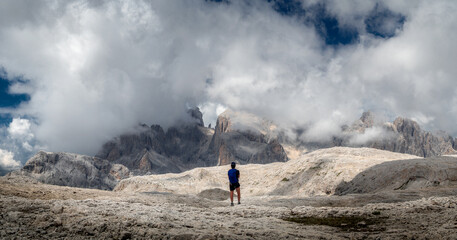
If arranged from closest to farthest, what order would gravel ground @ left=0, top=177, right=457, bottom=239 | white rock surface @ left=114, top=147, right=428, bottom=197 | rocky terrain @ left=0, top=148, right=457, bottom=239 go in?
1. gravel ground @ left=0, top=177, right=457, bottom=239
2. rocky terrain @ left=0, top=148, right=457, bottom=239
3. white rock surface @ left=114, top=147, right=428, bottom=197

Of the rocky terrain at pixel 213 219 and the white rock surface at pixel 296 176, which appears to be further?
the white rock surface at pixel 296 176

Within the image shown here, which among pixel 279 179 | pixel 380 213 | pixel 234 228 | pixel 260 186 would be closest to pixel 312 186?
pixel 279 179

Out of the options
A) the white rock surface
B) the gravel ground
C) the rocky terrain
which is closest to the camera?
the gravel ground

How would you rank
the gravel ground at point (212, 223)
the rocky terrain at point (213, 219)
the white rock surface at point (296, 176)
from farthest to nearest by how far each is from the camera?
the white rock surface at point (296, 176) → the rocky terrain at point (213, 219) → the gravel ground at point (212, 223)

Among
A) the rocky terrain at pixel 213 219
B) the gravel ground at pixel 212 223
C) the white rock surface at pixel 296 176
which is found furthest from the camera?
the white rock surface at pixel 296 176

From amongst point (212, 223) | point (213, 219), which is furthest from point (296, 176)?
point (212, 223)

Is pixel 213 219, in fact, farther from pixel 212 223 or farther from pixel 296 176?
pixel 296 176

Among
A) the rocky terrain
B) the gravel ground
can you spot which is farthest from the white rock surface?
the gravel ground

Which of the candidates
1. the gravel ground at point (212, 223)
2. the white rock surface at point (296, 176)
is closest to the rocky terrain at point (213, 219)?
the gravel ground at point (212, 223)

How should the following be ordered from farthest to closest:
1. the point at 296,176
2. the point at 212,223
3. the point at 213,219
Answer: the point at 296,176 < the point at 213,219 < the point at 212,223

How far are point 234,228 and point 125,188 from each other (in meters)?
72.2

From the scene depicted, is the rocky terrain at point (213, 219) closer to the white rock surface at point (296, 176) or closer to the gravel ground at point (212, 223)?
the gravel ground at point (212, 223)

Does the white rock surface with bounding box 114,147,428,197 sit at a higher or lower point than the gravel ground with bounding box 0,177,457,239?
higher

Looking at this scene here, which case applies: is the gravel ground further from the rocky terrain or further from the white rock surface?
the white rock surface
